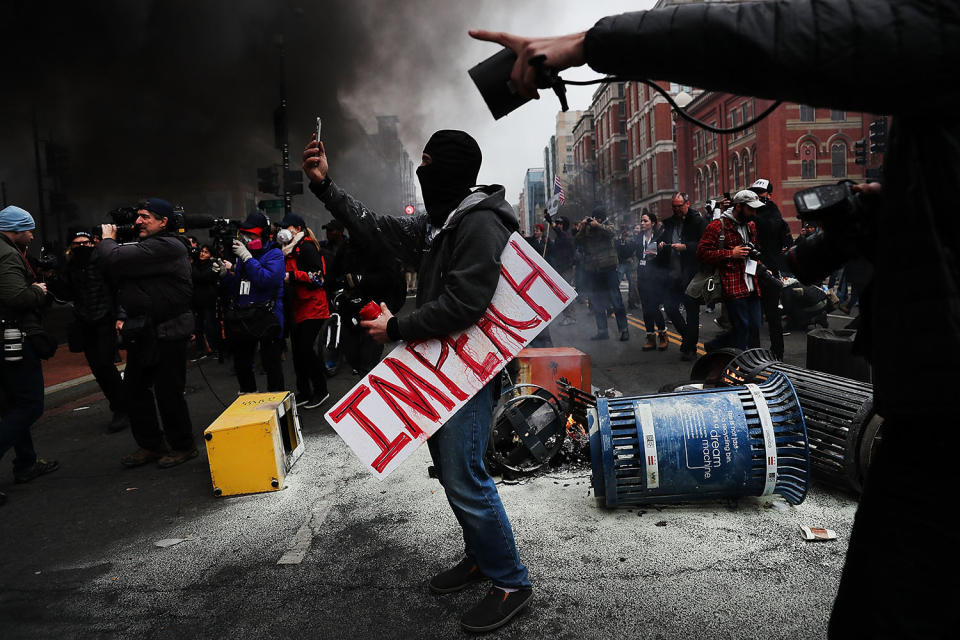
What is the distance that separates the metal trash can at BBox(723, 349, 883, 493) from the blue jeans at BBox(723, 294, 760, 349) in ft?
6.75

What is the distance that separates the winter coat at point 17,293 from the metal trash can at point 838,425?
198 inches

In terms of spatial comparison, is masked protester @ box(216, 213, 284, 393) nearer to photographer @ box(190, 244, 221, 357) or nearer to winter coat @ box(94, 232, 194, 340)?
winter coat @ box(94, 232, 194, 340)

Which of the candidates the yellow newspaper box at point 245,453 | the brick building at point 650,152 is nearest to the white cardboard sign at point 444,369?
the yellow newspaper box at point 245,453

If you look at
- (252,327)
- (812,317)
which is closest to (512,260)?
(252,327)

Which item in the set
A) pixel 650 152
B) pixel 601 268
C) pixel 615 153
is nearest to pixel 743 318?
pixel 601 268

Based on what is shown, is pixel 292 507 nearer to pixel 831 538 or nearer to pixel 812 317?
pixel 831 538

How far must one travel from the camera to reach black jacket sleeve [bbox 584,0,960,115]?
3.29 feet

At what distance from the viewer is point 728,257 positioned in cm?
580

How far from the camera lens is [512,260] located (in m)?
2.38

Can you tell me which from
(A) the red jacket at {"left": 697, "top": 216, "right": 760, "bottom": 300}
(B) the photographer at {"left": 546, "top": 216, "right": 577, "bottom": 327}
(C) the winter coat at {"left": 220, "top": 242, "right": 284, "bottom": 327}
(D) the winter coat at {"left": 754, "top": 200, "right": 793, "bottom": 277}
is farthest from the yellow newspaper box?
(B) the photographer at {"left": 546, "top": 216, "right": 577, "bottom": 327}

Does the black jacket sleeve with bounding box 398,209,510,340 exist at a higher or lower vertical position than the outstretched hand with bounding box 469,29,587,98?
lower

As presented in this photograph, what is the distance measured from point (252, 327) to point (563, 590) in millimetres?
Answer: 3796

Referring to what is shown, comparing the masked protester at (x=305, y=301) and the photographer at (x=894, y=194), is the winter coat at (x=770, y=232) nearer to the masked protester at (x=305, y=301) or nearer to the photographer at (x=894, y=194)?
the masked protester at (x=305, y=301)

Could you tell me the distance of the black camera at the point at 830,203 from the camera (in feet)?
4.32
